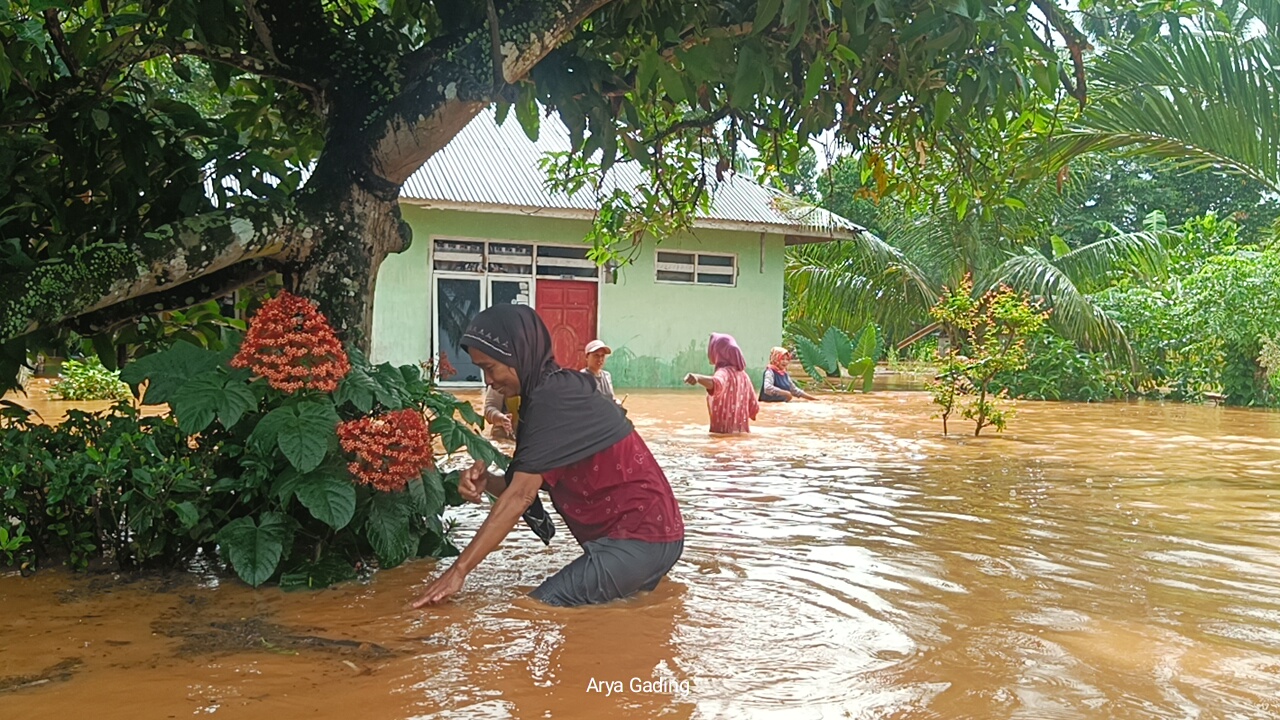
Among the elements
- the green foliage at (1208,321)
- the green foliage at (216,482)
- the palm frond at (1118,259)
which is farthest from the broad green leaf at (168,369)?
the palm frond at (1118,259)

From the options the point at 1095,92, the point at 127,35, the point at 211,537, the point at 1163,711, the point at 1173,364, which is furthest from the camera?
the point at 1173,364

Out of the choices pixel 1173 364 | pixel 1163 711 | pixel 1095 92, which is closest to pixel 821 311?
pixel 1173 364

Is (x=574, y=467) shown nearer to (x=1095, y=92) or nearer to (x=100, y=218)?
(x=100, y=218)

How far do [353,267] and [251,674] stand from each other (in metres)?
2.28

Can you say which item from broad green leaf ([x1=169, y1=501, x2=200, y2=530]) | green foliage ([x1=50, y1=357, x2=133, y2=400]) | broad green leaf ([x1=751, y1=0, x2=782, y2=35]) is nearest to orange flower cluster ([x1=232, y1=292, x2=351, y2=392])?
broad green leaf ([x1=169, y1=501, x2=200, y2=530])

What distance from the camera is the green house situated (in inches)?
680

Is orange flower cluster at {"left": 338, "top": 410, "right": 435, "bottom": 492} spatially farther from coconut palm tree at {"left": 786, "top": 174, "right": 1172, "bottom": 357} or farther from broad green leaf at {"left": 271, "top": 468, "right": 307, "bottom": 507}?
coconut palm tree at {"left": 786, "top": 174, "right": 1172, "bottom": 357}

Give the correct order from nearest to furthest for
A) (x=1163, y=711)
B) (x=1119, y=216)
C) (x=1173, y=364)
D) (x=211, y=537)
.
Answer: (x=1163, y=711) → (x=211, y=537) → (x=1173, y=364) → (x=1119, y=216)

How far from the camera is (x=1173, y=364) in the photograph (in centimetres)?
1953

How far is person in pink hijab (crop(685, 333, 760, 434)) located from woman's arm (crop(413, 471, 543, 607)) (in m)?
6.94

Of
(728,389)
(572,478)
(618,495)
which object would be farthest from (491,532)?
(728,389)

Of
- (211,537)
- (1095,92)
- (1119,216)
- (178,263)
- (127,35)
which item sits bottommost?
(211,537)

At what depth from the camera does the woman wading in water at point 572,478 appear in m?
4.07

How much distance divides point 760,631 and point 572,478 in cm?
98
